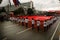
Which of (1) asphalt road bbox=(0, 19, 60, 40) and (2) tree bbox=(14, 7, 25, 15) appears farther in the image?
(2) tree bbox=(14, 7, 25, 15)

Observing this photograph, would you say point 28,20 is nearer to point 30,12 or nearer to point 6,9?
point 30,12

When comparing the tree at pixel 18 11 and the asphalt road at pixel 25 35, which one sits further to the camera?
the tree at pixel 18 11

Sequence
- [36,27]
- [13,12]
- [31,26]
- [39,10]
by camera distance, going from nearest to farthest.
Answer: [13,12]
[36,27]
[31,26]
[39,10]

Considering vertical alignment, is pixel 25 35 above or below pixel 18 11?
below

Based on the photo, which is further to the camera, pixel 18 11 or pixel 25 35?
pixel 18 11

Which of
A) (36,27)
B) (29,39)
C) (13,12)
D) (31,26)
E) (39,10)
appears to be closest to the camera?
(29,39)

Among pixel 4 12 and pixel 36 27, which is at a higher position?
pixel 4 12

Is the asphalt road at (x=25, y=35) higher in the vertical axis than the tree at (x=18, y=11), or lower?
lower

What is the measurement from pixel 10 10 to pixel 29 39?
5.13 m

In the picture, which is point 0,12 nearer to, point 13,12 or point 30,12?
point 13,12

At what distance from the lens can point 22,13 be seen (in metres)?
16.8

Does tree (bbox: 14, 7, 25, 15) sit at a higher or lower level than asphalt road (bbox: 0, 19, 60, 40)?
higher

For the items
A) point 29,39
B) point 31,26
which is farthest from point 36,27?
point 29,39

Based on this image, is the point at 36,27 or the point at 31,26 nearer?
the point at 36,27
